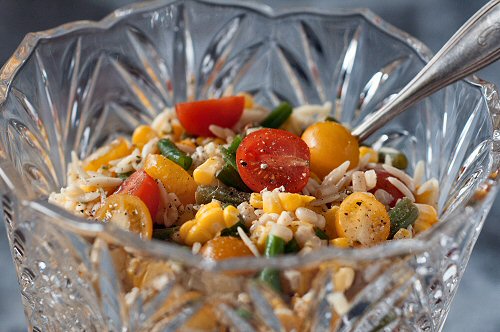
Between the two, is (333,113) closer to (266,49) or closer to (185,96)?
(266,49)

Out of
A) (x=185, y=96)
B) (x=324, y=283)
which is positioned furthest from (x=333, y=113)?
(x=324, y=283)

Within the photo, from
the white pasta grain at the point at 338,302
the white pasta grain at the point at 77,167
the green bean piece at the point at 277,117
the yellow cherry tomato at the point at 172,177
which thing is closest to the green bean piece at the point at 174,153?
the yellow cherry tomato at the point at 172,177

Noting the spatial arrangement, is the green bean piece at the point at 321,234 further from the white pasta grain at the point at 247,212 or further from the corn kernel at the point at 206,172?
the corn kernel at the point at 206,172

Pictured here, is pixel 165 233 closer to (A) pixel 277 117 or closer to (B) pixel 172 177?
(B) pixel 172 177

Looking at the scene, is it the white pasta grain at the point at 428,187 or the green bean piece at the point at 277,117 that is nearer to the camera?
the white pasta grain at the point at 428,187

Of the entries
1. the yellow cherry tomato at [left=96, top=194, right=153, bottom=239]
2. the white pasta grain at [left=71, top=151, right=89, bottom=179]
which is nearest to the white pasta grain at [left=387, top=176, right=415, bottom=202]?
the yellow cherry tomato at [left=96, top=194, right=153, bottom=239]
